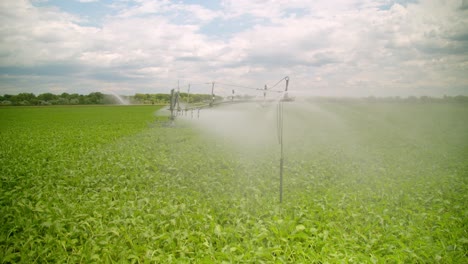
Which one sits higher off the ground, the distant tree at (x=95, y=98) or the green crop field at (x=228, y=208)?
the distant tree at (x=95, y=98)

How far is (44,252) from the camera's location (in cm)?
431

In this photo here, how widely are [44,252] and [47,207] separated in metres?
1.84

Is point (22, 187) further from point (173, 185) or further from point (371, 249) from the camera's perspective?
point (371, 249)

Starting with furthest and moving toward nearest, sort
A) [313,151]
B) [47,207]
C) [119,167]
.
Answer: [313,151], [119,167], [47,207]

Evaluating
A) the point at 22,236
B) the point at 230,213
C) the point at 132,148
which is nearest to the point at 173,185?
the point at 230,213

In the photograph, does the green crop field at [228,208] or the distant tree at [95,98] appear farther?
the distant tree at [95,98]

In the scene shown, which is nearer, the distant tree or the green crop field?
the green crop field

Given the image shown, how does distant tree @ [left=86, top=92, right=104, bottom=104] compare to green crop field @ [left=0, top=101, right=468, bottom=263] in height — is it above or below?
above

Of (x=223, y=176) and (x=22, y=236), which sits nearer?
(x=22, y=236)

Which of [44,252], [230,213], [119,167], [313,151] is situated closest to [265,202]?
[230,213]

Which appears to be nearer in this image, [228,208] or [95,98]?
[228,208]

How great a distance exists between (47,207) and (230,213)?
375 cm

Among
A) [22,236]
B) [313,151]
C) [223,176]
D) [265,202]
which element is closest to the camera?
[22,236]

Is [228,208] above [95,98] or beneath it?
beneath
